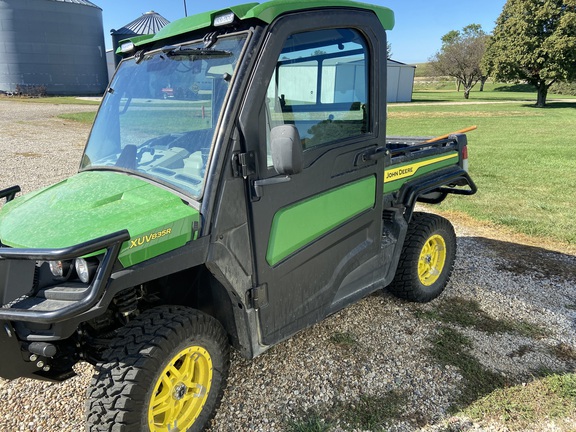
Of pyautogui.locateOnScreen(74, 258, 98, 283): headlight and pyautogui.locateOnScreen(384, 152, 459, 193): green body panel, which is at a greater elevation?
pyautogui.locateOnScreen(384, 152, 459, 193): green body panel

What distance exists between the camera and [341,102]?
2910mm

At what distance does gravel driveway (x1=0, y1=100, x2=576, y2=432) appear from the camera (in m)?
2.71

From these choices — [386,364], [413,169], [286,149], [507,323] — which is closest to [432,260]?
[507,323]

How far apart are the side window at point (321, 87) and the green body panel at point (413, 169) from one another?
607mm

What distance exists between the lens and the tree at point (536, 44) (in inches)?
1144

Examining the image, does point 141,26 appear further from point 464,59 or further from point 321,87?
point 321,87

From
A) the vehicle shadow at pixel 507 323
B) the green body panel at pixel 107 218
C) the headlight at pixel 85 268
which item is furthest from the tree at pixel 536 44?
the headlight at pixel 85 268

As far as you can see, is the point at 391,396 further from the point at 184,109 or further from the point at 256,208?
the point at 184,109

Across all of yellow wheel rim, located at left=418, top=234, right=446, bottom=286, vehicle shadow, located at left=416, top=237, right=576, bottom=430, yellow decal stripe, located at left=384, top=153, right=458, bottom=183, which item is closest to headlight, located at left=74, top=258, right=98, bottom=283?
yellow decal stripe, located at left=384, top=153, right=458, bottom=183

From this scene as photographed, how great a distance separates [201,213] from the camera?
221 cm

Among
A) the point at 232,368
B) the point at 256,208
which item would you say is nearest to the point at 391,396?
the point at 232,368

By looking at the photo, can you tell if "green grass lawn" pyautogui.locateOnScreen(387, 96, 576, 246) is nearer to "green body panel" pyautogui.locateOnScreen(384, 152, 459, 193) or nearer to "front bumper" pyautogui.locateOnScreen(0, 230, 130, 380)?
"green body panel" pyautogui.locateOnScreen(384, 152, 459, 193)

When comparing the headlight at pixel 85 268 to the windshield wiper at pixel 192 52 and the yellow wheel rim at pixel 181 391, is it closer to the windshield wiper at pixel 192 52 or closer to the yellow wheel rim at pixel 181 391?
the yellow wheel rim at pixel 181 391

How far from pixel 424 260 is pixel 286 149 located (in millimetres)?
2481
